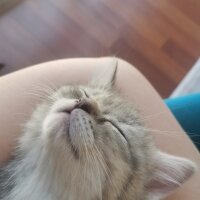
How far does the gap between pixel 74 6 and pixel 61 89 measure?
1.18 meters

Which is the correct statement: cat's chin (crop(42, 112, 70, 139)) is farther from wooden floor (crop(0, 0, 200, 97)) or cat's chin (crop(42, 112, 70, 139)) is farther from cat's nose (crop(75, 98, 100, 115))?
wooden floor (crop(0, 0, 200, 97))

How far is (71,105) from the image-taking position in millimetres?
861

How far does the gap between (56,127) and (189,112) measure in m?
0.62

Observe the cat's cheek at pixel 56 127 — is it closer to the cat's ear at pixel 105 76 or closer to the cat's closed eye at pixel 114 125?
the cat's closed eye at pixel 114 125

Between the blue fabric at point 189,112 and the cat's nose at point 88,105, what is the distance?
0.51 m

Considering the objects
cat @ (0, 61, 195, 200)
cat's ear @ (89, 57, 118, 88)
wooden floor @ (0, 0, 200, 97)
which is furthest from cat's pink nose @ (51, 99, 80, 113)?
wooden floor @ (0, 0, 200, 97)

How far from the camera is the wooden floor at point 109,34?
1960 mm

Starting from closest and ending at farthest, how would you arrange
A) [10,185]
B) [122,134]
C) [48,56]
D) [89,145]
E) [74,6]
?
[89,145], [122,134], [10,185], [48,56], [74,6]

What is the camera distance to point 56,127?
0.83 metres

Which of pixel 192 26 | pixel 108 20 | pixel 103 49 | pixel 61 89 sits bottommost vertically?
pixel 61 89

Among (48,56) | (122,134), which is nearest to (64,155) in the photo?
(122,134)

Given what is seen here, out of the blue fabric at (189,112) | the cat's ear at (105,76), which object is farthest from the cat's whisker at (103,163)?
the blue fabric at (189,112)

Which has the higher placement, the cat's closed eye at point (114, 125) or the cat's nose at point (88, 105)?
the cat's nose at point (88, 105)

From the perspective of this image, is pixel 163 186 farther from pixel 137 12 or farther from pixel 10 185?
pixel 137 12
